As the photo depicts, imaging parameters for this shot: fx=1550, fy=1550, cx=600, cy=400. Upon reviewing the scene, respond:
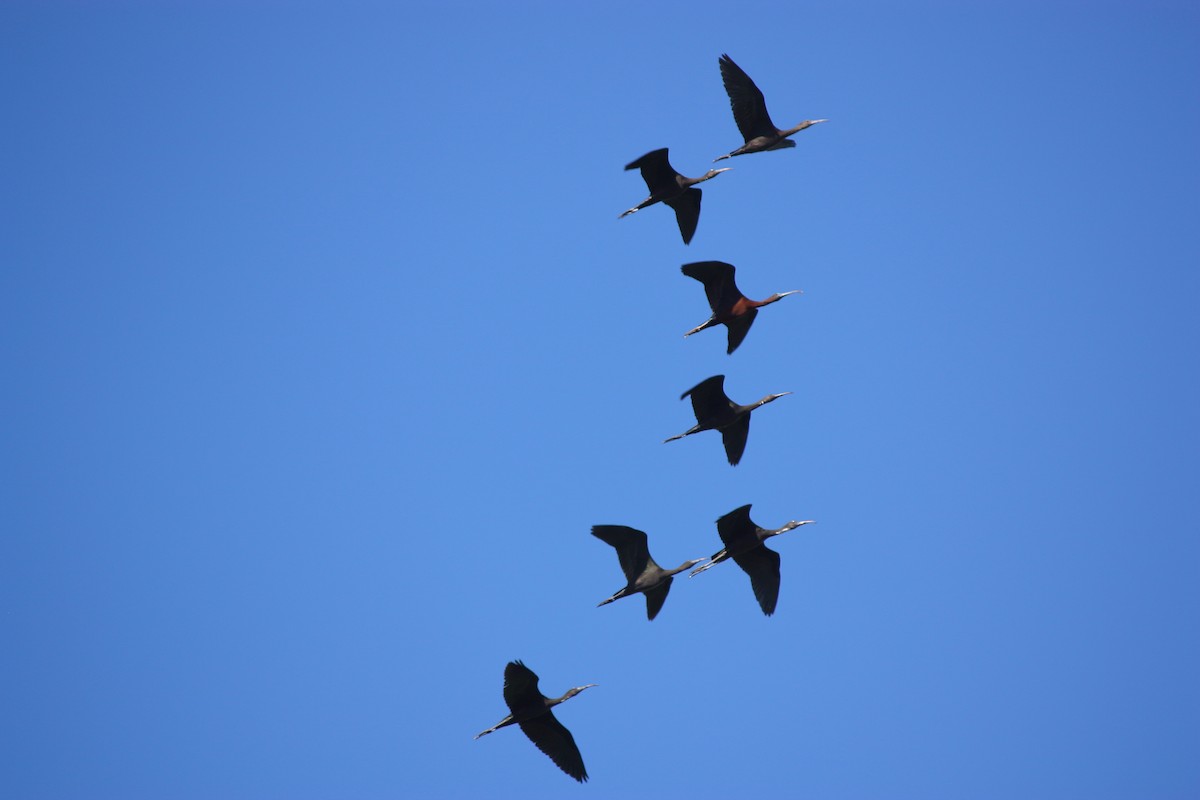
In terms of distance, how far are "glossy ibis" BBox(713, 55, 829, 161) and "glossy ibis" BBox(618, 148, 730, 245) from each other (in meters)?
1.26

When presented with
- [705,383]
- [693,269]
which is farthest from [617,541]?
[693,269]

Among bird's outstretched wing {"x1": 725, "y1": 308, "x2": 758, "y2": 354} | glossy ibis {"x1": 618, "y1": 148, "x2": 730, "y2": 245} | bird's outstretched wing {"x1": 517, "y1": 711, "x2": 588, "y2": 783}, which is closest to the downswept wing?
glossy ibis {"x1": 618, "y1": 148, "x2": 730, "y2": 245}

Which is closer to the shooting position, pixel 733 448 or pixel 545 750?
Answer: pixel 545 750

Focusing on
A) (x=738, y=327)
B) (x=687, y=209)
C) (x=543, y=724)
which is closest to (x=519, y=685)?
(x=543, y=724)

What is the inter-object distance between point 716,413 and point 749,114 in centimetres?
832

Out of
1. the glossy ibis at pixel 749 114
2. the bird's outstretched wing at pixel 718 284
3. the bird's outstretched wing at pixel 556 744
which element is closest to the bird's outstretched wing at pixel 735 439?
the bird's outstretched wing at pixel 718 284

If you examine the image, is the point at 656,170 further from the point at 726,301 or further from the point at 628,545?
the point at 628,545

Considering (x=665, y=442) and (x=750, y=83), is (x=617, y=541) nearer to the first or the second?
(x=665, y=442)

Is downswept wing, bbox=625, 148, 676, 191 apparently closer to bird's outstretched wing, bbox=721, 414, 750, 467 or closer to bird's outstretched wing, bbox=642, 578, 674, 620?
bird's outstretched wing, bbox=721, 414, 750, 467

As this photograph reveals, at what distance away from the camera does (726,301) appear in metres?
43.6

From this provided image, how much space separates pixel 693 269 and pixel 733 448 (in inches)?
206

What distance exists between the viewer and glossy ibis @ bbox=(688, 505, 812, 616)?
4284 cm

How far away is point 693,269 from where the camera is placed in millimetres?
42875

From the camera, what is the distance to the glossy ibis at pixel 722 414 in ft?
139
